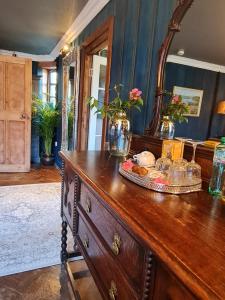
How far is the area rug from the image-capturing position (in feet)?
5.77

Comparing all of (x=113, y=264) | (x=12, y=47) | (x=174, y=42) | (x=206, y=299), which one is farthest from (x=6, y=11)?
(x=206, y=299)

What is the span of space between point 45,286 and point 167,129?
4.48 feet

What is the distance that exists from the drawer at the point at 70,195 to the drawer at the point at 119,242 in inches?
7.4

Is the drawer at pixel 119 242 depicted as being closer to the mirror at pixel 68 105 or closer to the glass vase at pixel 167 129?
the glass vase at pixel 167 129

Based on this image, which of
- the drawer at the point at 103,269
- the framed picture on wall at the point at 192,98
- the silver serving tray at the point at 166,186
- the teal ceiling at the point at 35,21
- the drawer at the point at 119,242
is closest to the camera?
the drawer at the point at 119,242

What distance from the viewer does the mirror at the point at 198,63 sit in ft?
3.35

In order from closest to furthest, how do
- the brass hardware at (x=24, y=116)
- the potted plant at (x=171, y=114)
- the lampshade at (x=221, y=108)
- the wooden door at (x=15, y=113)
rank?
the lampshade at (x=221, y=108), the potted plant at (x=171, y=114), the wooden door at (x=15, y=113), the brass hardware at (x=24, y=116)

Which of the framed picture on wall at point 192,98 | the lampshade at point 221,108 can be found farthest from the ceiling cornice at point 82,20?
the lampshade at point 221,108

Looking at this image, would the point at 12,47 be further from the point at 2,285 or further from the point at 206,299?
the point at 206,299

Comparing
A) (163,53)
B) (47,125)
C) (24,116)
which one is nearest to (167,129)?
(163,53)

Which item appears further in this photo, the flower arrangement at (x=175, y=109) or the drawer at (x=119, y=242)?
the flower arrangement at (x=175, y=109)

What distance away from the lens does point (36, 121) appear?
4.75 m

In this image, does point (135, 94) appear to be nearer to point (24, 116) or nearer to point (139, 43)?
point (139, 43)

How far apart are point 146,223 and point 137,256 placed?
12cm
